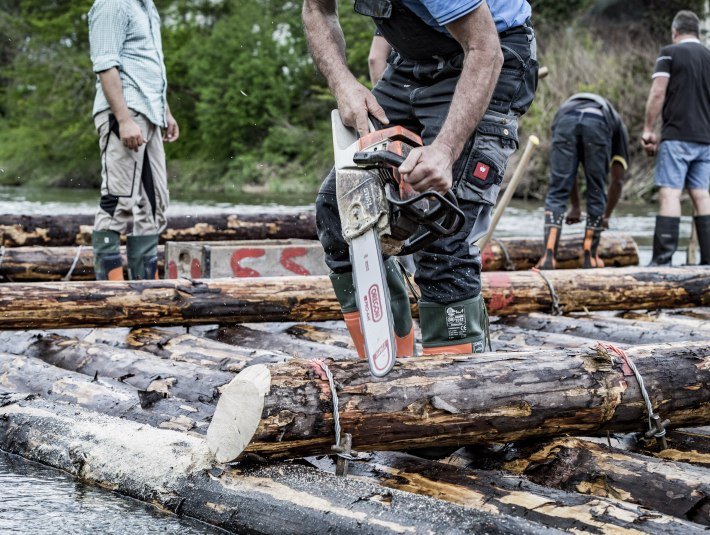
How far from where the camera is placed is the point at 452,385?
2820 millimetres

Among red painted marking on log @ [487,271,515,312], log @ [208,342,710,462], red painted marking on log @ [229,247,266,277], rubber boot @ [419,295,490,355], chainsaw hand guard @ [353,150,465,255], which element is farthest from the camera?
red painted marking on log @ [229,247,266,277]

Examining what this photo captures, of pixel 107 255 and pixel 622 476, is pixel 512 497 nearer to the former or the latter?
pixel 622 476

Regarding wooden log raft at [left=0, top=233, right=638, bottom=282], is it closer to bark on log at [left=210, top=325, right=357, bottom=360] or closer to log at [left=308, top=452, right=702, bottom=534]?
bark on log at [left=210, top=325, right=357, bottom=360]

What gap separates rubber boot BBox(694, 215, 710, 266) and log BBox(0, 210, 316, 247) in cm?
338

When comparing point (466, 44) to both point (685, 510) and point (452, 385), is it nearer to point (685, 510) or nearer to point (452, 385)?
point (452, 385)

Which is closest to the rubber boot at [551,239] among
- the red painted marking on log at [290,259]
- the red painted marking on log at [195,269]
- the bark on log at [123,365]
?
the red painted marking on log at [290,259]

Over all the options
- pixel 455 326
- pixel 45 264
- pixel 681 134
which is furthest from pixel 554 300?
pixel 45 264

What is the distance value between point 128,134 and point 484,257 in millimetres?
3256

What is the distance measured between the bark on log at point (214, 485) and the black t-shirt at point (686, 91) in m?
6.71

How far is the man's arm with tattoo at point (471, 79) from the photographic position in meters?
2.98

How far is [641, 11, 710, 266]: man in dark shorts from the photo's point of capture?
8.44 meters

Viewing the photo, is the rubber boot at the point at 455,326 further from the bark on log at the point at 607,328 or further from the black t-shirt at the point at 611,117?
the black t-shirt at the point at 611,117

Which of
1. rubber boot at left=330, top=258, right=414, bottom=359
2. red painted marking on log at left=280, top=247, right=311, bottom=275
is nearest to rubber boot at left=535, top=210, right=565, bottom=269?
red painted marking on log at left=280, top=247, right=311, bottom=275

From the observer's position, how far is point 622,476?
2693mm
